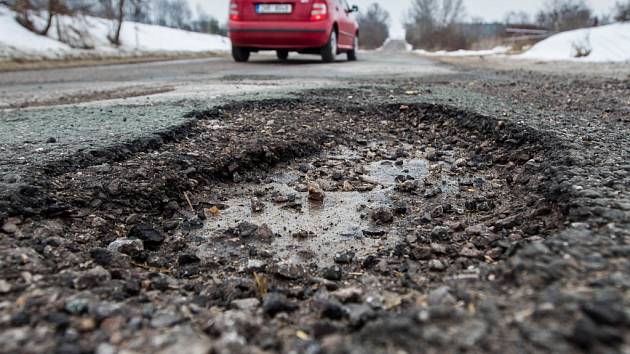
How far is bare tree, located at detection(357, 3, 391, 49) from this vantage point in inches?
2576

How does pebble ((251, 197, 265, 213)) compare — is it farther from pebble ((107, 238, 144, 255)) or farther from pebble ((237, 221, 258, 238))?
pebble ((107, 238, 144, 255))

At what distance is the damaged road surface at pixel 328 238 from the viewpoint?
822 millimetres

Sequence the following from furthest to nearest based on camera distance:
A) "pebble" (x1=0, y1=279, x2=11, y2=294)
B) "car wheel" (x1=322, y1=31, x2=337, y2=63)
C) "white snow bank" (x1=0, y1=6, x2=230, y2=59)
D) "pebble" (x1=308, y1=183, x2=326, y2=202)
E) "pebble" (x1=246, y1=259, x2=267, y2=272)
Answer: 1. "white snow bank" (x1=0, y1=6, x2=230, y2=59)
2. "car wheel" (x1=322, y1=31, x2=337, y2=63)
3. "pebble" (x1=308, y1=183, x2=326, y2=202)
4. "pebble" (x1=246, y1=259, x2=267, y2=272)
5. "pebble" (x1=0, y1=279, x2=11, y2=294)

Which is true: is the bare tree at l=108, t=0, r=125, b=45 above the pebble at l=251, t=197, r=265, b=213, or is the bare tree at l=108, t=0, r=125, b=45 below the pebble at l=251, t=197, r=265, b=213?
above

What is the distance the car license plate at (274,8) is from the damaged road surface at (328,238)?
5017 millimetres

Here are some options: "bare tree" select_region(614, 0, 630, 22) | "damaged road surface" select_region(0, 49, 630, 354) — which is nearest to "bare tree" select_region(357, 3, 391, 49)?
"bare tree" select_region(614, 0, 630, 22)

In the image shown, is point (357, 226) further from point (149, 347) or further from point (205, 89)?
point (205, 89)

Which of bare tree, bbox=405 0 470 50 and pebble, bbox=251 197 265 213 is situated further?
bare tree, bbox=405 0 470 50

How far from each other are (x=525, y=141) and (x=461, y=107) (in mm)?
862

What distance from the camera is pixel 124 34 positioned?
20.5 metres

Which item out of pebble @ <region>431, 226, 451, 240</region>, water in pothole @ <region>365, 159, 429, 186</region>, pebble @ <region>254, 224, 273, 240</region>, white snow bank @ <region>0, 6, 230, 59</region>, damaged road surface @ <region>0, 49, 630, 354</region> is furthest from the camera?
white snow bank @ <region>0, 6, 230, 59</region>

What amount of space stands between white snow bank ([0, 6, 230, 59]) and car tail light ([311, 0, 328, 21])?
784cm

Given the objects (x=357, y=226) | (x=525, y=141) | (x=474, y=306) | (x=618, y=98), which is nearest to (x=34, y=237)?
(x=357, y=226)

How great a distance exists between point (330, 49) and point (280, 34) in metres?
1.10
